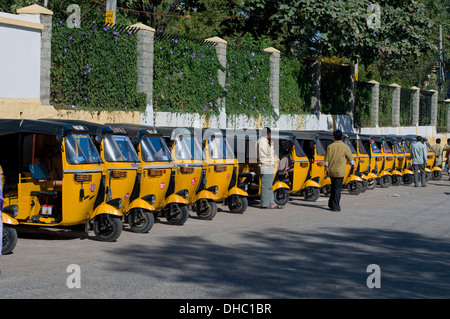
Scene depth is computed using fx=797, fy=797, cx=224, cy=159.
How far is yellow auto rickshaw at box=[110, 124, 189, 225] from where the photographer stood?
48.1 ft

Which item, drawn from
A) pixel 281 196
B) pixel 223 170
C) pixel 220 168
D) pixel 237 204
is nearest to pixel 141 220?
pixel 220 168

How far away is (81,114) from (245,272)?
1236 cm

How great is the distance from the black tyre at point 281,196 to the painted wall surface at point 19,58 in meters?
6.48

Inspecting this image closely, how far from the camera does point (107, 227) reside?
1311cm

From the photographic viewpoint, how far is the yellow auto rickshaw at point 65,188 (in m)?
12.6

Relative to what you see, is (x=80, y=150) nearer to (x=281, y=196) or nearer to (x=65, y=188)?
(x=65, y=188)

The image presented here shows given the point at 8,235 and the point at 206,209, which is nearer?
the point at 8,235

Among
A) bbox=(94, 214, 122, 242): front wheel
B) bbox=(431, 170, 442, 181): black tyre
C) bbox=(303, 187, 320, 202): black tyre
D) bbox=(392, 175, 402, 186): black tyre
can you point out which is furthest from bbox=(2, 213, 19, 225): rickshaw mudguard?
bbox=(431, 170, 442, 181): black tyre

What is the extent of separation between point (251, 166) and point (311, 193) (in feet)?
8.05

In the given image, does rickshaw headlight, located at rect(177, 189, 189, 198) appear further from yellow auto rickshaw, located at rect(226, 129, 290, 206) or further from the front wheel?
yellow auto rickshaw, located at rect(226, 129, 290, 206)

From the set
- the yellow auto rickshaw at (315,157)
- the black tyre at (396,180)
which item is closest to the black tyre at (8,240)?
the yellow auto rickshaw at (315,157)

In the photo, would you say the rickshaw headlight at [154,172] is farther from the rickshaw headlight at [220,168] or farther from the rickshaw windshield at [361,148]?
the rickshaw windshield at [361,148]
